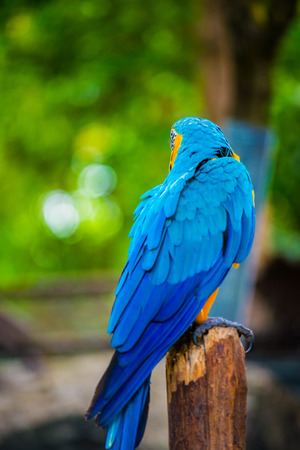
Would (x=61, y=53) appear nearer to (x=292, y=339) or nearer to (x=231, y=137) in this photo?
(x=231, y=137)

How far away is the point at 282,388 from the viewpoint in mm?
3869

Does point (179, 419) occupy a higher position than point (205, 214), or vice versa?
point (205, 214)

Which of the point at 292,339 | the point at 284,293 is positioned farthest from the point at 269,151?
the point at 292,339

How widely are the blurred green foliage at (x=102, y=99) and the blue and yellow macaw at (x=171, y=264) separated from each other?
303 cm

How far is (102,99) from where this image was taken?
5.64 meters

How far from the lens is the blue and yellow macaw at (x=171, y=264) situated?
4.47 feet

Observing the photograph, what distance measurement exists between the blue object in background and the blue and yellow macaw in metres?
2.67

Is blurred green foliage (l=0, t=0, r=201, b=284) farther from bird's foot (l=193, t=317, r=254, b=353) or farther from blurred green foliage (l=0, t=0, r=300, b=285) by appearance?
bird's foot (l=193, t=317, r=254, b=353)

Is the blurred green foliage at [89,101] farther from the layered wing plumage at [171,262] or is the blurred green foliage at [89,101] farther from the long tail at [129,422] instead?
the long tail at [129,422]

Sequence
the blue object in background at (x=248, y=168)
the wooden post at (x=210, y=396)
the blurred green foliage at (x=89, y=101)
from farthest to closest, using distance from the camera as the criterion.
A: 1. the blurred green foliage at (x=89, y=101)
2. the blue object in background at (x=248, y=168)
3. the wooden post at (x=210, y=396)

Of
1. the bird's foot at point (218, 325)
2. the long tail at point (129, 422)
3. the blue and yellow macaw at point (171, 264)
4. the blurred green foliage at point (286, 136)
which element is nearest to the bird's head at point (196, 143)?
the blue and yellow macaw at point (171, 264)

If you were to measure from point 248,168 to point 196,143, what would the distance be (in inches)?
106

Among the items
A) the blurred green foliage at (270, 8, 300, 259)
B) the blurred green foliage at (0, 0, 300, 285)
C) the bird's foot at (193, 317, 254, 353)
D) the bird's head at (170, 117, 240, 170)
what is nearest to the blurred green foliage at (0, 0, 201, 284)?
the blurred green foliage at (0, 0, 300, 285)

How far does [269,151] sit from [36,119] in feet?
9.86
